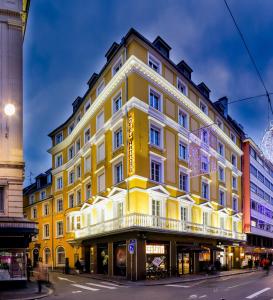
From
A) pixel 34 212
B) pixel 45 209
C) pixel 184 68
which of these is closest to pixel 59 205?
pixel 45 209

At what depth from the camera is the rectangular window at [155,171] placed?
2877 centimetres

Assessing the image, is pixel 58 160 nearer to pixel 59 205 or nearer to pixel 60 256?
pixel 59 205

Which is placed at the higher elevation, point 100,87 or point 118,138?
point 100,87

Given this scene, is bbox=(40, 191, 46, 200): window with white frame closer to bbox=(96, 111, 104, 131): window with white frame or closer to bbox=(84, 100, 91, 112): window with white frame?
bbox=(84, 100, 91, 112): window with white frame

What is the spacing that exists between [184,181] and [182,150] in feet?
8.79

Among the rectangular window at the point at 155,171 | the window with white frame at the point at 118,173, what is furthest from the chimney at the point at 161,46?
the window with white frame at the point at 118,173

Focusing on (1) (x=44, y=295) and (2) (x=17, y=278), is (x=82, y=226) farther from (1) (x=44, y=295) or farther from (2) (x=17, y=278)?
(1) (x=44, y=295)

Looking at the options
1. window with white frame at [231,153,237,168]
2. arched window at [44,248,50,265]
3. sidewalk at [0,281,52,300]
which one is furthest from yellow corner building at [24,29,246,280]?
sidewalk at [0,281,52,300]

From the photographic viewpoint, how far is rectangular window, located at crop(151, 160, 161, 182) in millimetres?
28766

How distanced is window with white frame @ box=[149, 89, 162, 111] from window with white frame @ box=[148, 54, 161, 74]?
1842 mm

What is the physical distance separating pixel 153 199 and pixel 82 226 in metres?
12.1

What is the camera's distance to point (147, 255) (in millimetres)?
27047

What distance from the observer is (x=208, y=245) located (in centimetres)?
3484

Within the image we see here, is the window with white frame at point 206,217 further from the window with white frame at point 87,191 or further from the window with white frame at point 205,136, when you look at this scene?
the window with white frame at point 87,191
